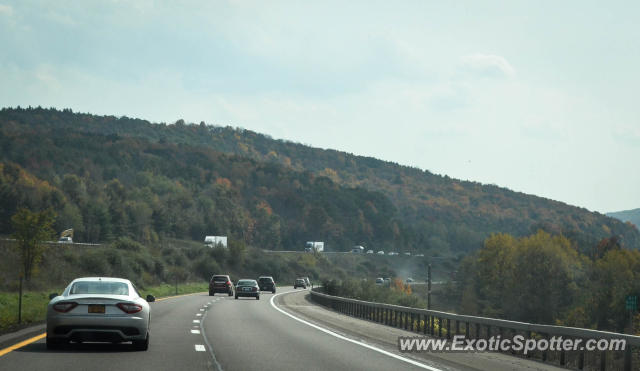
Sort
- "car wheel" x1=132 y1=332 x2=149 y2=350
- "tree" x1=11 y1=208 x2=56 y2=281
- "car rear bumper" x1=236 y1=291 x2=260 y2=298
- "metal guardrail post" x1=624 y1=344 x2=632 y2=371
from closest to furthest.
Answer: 1. "metal guardrail post" x1=624 y1=344 x2=632 y2=371
2. "car wheel" x1=132 y1=332 x2=149 y2=350
3. "car rear bumper" x1=236 y1=291 x2=260 y2=298
4. "tree" x1=11 y1=208 x2=56 y2=281

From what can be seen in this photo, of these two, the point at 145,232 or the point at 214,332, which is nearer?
the point at 214,332

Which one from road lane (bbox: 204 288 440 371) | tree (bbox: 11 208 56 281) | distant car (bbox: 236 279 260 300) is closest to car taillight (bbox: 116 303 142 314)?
road lane (bbox: 204 288 440 371)

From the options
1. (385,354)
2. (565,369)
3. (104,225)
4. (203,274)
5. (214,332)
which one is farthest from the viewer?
(104,225)

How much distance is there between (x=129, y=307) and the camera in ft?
49.4

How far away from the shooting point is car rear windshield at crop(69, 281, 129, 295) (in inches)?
614

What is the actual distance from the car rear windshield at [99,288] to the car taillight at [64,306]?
2.08 ft

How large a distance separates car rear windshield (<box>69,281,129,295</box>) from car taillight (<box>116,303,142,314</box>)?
0.70 m

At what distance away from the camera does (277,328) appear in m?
24.2

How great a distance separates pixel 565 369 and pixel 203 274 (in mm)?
107263

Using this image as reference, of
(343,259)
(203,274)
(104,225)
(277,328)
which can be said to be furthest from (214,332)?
(343,259)

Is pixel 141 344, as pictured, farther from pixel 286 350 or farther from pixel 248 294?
pixel 248 294

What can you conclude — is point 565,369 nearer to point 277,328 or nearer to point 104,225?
point 277,328

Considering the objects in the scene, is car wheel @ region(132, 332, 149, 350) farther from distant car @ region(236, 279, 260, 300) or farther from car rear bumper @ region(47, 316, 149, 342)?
distant car @ region(236, 279, 260, 300)

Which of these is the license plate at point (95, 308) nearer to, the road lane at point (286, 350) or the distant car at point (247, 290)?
the road lane at point (286, 350)
